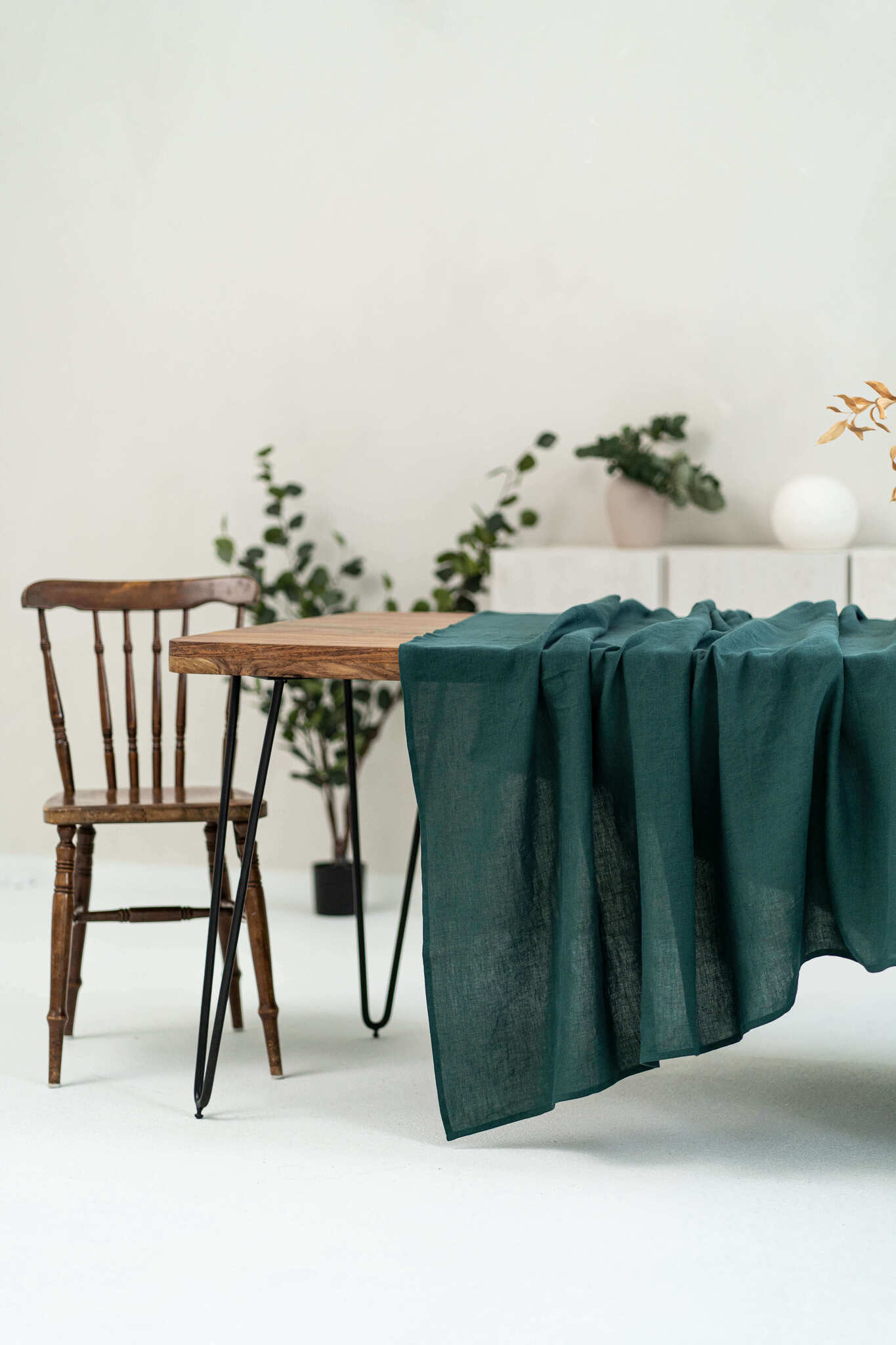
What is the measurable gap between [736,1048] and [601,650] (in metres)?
0.99

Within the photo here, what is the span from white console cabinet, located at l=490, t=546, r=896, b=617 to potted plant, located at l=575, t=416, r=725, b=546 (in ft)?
0.24

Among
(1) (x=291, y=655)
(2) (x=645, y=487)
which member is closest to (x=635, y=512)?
(2) (x=645, y=487)

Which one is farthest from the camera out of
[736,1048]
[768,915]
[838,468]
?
[838,468]

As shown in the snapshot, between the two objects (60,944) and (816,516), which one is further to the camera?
(816,516)

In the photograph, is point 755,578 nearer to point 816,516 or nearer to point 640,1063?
point 816,516

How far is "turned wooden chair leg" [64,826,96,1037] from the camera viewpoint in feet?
8.21

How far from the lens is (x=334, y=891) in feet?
12.2

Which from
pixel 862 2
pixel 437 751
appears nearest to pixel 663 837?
pixel 437 751

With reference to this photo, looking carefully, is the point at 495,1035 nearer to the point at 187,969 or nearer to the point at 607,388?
the point at 187,969

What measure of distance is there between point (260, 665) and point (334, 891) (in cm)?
186

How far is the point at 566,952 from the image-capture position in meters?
1.89

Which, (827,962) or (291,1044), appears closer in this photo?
(291,1044)

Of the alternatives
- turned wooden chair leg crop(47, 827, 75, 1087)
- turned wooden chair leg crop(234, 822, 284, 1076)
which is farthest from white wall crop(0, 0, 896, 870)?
turned wooden chair leg crop(47, 827, 75, 1087)

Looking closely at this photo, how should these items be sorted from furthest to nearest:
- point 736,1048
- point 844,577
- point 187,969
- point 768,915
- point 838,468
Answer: point 838,468
point 844,577
point 187,969
point 736,1048
point 768,915
